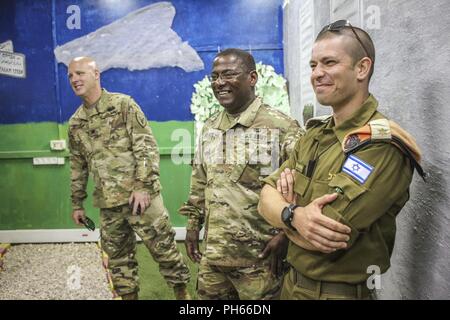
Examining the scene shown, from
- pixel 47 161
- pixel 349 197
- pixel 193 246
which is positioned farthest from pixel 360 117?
pixel 47 161

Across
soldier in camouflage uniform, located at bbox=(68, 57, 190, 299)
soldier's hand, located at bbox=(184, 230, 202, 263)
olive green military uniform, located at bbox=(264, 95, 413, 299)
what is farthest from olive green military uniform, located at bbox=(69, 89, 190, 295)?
olive green military uniform, located at bbox=(264, 95, 413, 299)

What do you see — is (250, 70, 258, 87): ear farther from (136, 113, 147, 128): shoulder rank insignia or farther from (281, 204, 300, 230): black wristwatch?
(281, 204, 300, 230): black wristwatch

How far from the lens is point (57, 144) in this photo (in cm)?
166

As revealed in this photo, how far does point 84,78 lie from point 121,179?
447 mm

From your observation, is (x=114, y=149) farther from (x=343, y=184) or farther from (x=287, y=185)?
(x=343, y=184)

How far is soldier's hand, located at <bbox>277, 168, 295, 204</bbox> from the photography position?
3.56 feet

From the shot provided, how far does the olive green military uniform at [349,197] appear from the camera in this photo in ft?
2.88

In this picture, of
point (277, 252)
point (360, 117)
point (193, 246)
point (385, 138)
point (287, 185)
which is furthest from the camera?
point (193, 246)

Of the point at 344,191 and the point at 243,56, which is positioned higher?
the point at 243,56
